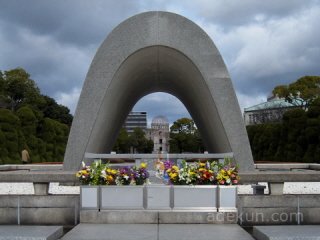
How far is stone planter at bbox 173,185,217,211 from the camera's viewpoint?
7.88 meters

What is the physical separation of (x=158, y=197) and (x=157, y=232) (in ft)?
3.44

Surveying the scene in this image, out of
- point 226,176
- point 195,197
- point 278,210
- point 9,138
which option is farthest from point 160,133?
point 278,210

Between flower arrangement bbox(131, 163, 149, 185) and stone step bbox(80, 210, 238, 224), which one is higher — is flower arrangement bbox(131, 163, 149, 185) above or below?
above

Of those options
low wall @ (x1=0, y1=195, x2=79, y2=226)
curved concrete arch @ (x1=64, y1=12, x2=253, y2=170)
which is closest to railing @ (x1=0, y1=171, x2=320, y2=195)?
curved concrete arch @ (x1=64, y1=12, x2=253, y2=170)

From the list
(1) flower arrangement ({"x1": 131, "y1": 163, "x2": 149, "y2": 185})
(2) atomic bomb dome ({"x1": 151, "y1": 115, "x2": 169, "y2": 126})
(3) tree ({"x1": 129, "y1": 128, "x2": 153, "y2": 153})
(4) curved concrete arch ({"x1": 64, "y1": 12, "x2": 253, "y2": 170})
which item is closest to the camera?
(1) flower arrangement ({"x1": 131, "y1": 163, "x2": 149, "y2": 185})

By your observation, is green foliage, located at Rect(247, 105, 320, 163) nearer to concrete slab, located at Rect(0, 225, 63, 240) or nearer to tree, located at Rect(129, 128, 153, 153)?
concrete slab, located at Rect(0, 225, 63, 240)

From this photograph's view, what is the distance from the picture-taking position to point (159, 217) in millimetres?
7797

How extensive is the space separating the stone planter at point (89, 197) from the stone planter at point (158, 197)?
2.95 ft

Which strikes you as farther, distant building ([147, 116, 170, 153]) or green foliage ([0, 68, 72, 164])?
distant building ([147, 116, 170, 153])

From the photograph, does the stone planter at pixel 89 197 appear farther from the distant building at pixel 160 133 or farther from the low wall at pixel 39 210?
the distant building at pixel 160 133

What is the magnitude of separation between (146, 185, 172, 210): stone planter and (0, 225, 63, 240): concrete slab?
1744 millimetres

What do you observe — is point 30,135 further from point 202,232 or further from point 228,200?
point 202,232

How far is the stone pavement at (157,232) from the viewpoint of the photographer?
21.5 feet

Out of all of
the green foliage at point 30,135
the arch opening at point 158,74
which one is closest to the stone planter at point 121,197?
the arch opening at point 158,74
